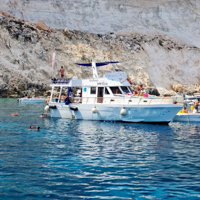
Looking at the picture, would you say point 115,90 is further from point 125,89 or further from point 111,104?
point 111,104

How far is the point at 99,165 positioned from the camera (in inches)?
463

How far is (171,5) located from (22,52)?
4348cm

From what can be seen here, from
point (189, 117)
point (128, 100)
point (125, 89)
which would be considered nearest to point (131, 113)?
point (128, 100)

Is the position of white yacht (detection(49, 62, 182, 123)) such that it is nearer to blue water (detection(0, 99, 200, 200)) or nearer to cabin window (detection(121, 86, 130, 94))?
cabin window (detection(121, 86, 130, 94))

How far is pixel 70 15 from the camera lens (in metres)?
80.5

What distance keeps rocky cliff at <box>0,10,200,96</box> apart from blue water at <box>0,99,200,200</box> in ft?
154

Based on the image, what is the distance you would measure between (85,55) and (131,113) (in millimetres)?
49479

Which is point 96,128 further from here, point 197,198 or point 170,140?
point 197,198

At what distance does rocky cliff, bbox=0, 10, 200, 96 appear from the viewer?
66.6 m

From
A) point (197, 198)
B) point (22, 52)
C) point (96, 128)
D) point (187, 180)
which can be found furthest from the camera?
point (22, 52)

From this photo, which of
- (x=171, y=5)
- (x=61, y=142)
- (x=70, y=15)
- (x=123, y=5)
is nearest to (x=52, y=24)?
(x=70, y=15)

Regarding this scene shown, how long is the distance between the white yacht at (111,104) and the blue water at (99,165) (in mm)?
3949

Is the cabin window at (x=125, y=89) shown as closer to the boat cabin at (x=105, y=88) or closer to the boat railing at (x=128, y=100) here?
the boat cabin at (x=105, y=88)

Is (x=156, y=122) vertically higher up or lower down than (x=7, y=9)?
A: lower down
